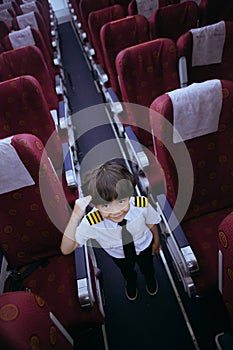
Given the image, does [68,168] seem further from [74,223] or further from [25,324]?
[25,324]

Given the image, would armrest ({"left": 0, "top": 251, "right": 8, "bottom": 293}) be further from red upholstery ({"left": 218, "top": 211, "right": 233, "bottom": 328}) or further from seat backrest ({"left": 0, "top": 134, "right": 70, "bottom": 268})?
red upholstery ({"left": 218, "top": 211, "right": 233, "bottom": 328})

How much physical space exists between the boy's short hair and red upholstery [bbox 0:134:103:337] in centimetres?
27

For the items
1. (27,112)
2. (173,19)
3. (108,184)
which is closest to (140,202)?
(108,184)

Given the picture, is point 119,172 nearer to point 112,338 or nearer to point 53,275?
point 53,275

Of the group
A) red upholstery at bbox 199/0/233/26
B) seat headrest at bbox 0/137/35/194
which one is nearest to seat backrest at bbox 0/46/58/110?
seat headrest at bbox 0/137/35/194

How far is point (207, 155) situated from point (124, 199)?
495 mm

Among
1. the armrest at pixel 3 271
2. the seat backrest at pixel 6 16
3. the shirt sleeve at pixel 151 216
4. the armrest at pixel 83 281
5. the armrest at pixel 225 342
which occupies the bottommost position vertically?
the armrest at pixel 225 342

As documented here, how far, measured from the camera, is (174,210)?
4.07ft

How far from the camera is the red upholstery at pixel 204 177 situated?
1.08 m

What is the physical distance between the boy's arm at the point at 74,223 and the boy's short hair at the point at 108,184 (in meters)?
0.05

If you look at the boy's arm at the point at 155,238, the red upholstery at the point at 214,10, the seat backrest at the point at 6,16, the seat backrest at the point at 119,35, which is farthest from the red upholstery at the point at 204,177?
the seat backrest at the point at 6,16

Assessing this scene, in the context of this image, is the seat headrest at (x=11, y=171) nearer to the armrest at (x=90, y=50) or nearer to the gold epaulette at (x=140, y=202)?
the gold epaulette at (x=140, y=202)

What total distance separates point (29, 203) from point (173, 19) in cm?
174

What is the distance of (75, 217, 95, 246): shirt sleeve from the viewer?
3.36ft
